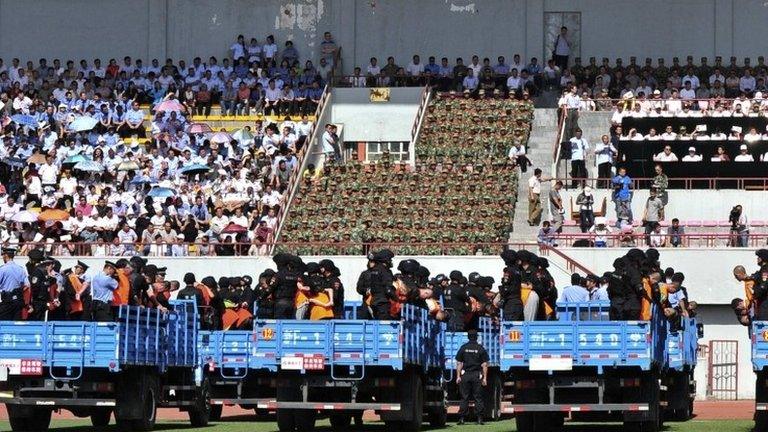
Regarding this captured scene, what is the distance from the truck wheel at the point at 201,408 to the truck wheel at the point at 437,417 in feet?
11.3

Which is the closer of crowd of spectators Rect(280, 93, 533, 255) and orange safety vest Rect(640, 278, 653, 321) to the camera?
orange safety vest Rect(640, 278, 653, 321)

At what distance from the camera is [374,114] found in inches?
2176

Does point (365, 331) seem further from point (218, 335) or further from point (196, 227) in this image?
point (196, 227)

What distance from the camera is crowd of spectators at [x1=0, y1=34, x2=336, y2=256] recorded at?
46406 millimetres

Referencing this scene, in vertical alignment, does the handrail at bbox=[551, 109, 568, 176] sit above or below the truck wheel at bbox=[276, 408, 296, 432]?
above

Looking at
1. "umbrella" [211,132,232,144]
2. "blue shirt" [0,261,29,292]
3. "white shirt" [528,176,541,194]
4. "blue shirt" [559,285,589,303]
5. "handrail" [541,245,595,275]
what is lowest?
"blue shirt" [559,285,589,303]

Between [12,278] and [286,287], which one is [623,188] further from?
[12,278]

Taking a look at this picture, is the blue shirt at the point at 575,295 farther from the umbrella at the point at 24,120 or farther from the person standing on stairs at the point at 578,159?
the umbrella at the point at 24,120

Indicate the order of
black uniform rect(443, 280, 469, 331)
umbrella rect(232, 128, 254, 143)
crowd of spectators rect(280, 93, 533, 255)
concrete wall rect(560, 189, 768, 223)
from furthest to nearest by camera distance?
umbrella rect(232, 128, 254, 143) < concrete wall rect(560, 189, 768, 223) < crowd of spectators rect(280, 93, 533, 255) < black uniform rect(443, 280, 469, 331)

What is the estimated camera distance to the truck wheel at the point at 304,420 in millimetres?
25266

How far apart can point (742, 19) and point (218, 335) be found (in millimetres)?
33595

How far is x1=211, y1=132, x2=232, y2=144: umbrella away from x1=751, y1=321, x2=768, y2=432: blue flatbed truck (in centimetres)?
2929

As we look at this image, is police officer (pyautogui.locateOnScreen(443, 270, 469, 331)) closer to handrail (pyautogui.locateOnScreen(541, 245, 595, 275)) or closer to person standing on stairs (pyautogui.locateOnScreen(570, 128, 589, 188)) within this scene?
handrail (pyautogui.locateOnScreen(541, 245, 595, 275))

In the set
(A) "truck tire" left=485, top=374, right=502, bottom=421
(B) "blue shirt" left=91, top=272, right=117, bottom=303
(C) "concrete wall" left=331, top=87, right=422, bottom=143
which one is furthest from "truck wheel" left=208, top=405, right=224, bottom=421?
(C) "concrete wall" left=331, top=87, right=422, bottom=143
